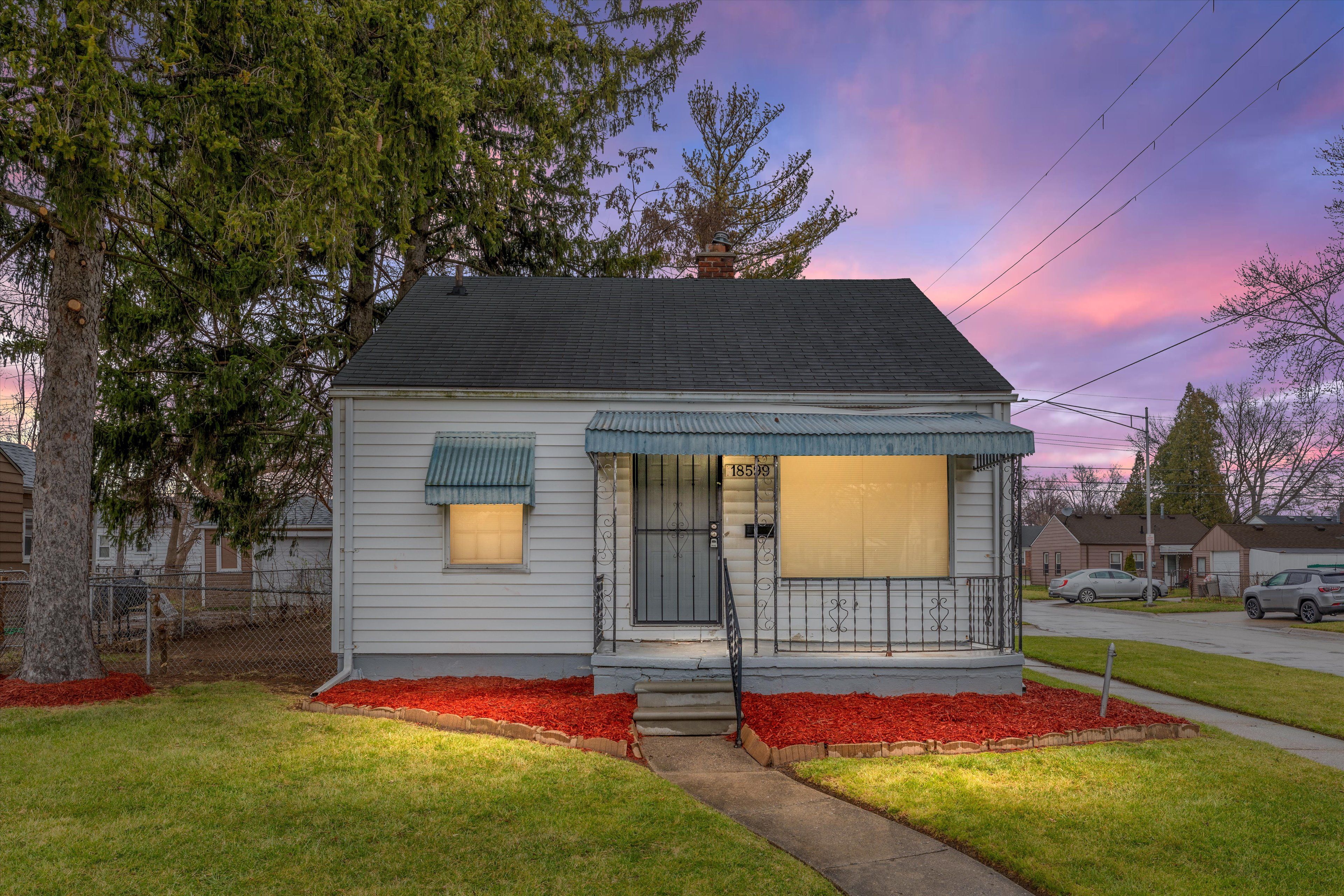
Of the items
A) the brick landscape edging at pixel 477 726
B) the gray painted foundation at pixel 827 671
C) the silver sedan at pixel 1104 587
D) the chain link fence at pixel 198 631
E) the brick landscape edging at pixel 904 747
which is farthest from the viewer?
the silver sedan at pixel 1104 587

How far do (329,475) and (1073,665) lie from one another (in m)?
13.2

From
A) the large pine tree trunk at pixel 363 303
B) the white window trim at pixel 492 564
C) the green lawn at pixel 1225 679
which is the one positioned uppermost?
the large pine tree trunk at pixel 363 303

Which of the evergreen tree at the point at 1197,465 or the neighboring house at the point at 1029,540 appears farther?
the neighboring house at the point at 1029,540

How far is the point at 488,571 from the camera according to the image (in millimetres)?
9047

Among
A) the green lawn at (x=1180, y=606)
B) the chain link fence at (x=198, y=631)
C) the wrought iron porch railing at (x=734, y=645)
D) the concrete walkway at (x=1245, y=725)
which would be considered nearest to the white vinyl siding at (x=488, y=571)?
the wrought iron porch railing at (x=734, y=645)

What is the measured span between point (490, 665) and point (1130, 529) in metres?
44.4

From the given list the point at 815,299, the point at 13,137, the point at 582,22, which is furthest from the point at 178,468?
the point at 582,22

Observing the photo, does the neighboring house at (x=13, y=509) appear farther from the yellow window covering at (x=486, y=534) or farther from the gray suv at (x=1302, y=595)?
the gray suv at (x=1302, y=595)

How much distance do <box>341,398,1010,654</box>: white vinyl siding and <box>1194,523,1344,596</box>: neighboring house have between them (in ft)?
104

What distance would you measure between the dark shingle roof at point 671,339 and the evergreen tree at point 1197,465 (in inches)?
1685

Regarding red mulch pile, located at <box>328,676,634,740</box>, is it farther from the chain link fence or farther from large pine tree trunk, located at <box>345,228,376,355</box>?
large pine tree trunk, located at <box>345,228,376,355</box>

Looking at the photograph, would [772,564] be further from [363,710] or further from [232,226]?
[232,226]

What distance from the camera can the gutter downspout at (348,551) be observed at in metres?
8.96

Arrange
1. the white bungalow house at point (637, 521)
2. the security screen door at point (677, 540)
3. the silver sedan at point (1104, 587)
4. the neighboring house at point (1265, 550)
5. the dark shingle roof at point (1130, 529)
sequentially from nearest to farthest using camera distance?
1. the white bungalow house at point (637, 521)
2. the security screen door at point (677, 540)
3. the silver sedan at point (1104, 587)
4. the neighboring house at point (1265, 550)
5. the dark shingle roof at point (1130, 529)
